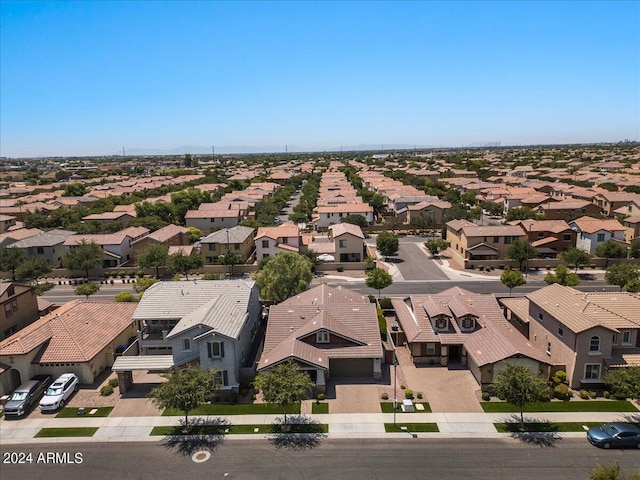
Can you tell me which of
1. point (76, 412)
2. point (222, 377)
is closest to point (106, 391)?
point (76, 412)

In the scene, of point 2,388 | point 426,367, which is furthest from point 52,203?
point 426,367

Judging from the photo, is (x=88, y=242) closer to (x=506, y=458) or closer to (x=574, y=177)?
(x=506, y=458)

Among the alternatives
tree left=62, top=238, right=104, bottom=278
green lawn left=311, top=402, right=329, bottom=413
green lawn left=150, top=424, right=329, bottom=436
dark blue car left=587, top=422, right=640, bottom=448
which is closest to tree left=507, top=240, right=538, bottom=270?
dark blue car left=587, top=422, right=640, bottom=448

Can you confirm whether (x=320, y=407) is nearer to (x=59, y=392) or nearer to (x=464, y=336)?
(x=464, y=336)

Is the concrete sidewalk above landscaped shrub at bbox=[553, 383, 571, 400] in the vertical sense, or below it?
below

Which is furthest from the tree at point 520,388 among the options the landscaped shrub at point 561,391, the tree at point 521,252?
the tree at point 521,252

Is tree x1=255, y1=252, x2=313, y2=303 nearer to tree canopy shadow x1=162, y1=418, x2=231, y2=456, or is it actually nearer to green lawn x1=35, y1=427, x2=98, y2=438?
tree canopy shadow x1=162, y1=418, x2=231, y2=456

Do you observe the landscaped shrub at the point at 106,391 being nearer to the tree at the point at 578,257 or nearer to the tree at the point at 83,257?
the tree at the point at 83,257
